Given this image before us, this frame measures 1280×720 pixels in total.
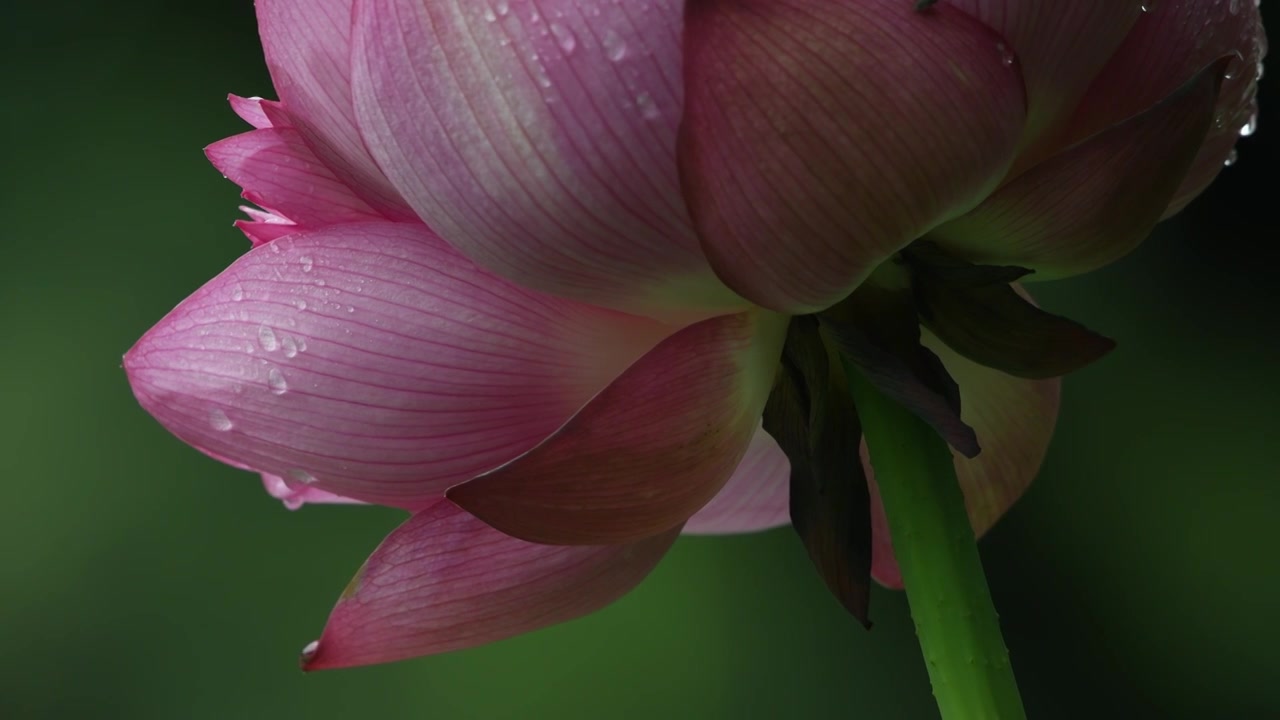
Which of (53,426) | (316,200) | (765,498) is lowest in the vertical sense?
(53,426)

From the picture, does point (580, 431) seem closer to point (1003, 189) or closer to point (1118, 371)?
point (1003, 189)

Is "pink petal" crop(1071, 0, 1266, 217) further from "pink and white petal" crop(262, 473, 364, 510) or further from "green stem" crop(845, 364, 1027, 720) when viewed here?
"pink and white petal" crop(262, 473, 364, 510)

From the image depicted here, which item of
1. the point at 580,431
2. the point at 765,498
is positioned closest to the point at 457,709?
the point at 765,498

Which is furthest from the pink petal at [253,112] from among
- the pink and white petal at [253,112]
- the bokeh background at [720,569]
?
the bokeh background at [720,569]

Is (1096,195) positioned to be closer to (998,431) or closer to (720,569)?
(998,431)

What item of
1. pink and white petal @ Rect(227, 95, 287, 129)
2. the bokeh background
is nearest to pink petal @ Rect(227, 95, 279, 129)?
pink and white petal @ Rect(227, 95, 287, 129)

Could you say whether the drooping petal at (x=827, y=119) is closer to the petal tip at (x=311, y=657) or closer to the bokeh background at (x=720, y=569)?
the petal tip at (x=311, y=657)

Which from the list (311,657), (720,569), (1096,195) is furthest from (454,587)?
(720,569)

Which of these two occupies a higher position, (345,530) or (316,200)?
(316,200)
